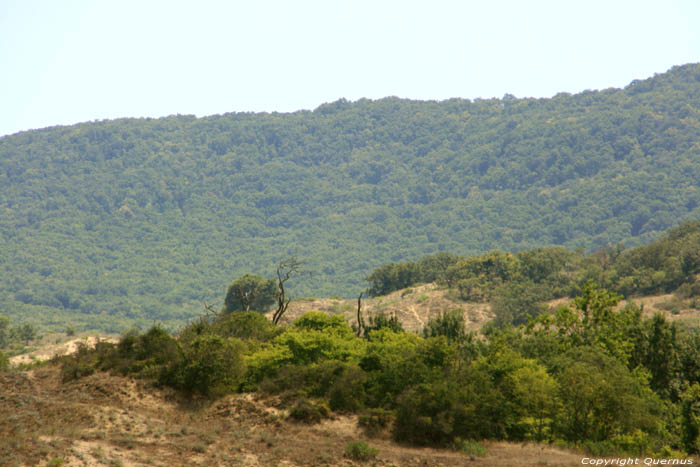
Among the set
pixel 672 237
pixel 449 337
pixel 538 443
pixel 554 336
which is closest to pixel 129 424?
pixel 538 443

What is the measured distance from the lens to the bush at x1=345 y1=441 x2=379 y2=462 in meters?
21.4

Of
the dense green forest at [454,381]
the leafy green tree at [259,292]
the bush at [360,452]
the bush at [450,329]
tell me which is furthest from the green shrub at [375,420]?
the leafy green tree at [259,292]

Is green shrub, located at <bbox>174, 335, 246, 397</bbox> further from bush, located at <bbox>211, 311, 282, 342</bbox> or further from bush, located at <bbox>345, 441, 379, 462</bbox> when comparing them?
bush, located at <bbox>345, 441, 379, 462</bbox>

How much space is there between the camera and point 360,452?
21.5 meters

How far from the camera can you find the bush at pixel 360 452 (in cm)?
2138

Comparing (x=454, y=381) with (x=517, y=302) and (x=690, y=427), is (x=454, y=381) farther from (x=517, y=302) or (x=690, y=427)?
(x=517, y=302)

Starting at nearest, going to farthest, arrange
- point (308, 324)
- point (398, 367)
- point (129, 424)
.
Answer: point (129, 424)
point (398, 367)
point (308, 324)

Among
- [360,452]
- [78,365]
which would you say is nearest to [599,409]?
[360,452]

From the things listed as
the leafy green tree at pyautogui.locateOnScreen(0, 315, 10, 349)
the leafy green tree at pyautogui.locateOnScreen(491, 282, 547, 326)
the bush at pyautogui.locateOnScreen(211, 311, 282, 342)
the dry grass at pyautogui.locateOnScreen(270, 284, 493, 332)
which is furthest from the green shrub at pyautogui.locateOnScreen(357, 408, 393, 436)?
the leafy green tree at pyautogui.locateOnScreen(0, 315, 10, 349)

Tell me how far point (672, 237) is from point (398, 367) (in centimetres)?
6204

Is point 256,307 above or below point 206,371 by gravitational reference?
below

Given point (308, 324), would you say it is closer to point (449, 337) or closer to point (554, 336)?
point (449, 337)

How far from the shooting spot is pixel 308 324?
37.5 metres

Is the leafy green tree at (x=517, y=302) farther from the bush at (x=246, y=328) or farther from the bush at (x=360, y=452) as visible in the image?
the bush at (x=360, y=452)
